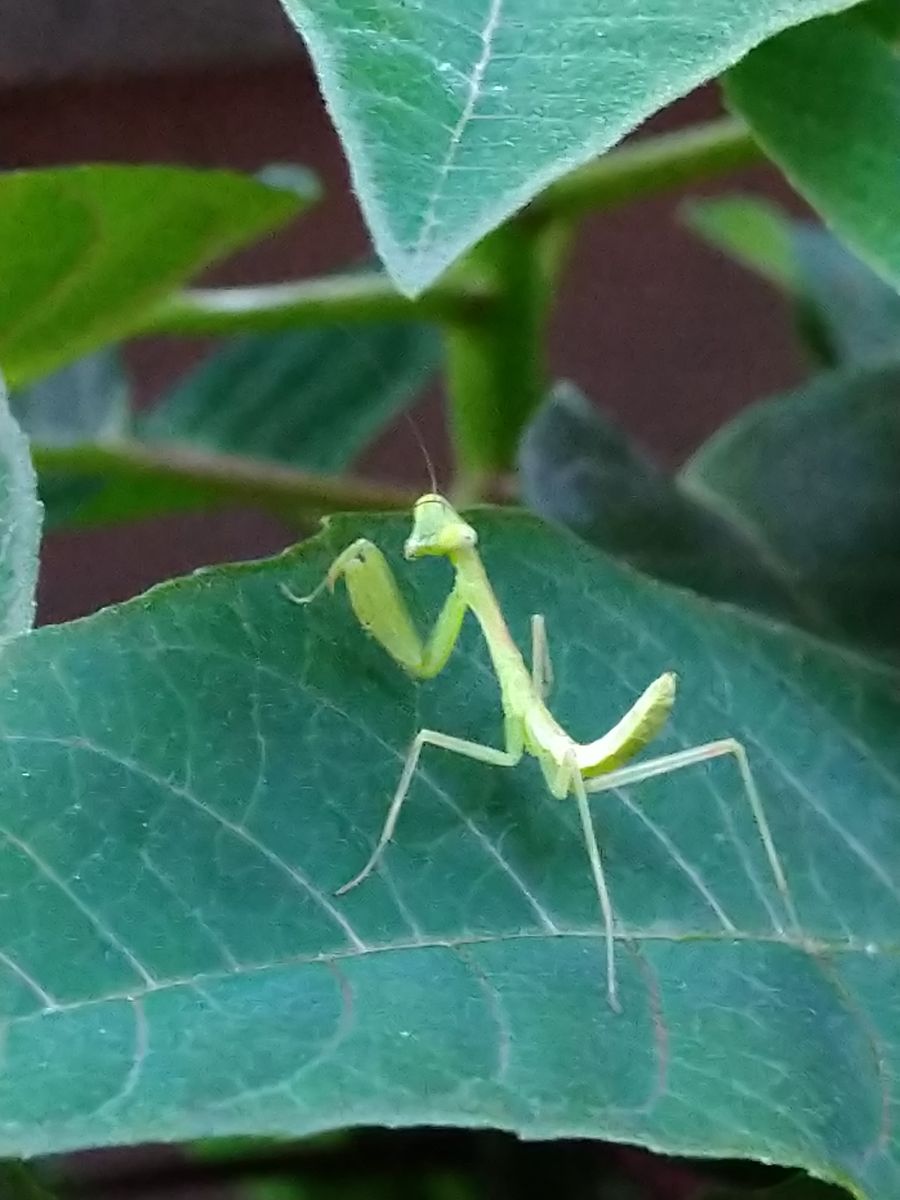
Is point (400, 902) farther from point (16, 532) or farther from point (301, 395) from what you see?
point (301, 395)

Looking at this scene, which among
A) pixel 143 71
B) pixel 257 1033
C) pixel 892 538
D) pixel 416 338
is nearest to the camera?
pixel 257 1033

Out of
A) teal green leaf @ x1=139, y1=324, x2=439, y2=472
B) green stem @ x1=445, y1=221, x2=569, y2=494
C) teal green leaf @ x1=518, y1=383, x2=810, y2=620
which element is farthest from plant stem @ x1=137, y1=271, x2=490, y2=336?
teal green leaf @ x1=139, y1=324, x2=439, y2=472

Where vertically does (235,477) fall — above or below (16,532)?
below

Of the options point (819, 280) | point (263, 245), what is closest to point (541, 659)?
point (819, 280)

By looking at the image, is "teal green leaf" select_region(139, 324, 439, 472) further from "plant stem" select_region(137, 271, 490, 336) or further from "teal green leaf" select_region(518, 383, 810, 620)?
"teal green leaf" select_region(518, 383, 810, 620)

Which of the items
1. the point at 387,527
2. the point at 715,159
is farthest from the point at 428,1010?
the point at 715,159

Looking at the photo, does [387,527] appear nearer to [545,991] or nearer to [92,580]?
[545,991]
